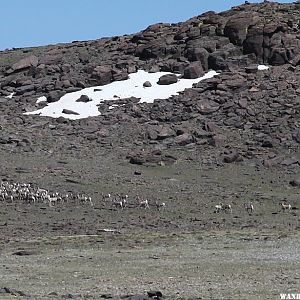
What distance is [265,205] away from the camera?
164 ft

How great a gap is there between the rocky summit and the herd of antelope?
107mm

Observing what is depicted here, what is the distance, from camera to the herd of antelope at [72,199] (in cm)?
4756

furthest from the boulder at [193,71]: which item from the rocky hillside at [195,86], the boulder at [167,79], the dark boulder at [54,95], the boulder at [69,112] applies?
the dark boulder at [54,95]

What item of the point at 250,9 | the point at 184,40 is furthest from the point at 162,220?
the point at 250,9

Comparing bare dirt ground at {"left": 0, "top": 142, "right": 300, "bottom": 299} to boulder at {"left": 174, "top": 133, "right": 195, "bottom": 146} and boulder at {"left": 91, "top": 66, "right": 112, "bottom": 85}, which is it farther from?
boulder at {"left": 91, "top": 66, "right": 112, "bottom": 85}

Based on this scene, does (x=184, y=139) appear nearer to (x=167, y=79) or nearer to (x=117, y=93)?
(x=167, y=79)

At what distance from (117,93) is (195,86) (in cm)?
690

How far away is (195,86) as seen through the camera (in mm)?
72688

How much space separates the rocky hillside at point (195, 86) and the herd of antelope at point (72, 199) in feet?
38.6

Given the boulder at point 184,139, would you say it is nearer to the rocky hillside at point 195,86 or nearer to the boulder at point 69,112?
the rocky hillside at point 195,86

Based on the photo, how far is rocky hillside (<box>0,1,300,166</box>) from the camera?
213ft

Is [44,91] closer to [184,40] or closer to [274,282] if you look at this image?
[184,40]

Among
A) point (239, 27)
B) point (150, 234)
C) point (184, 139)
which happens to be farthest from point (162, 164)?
point (239, 27)

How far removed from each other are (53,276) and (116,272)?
2081 millimetres
